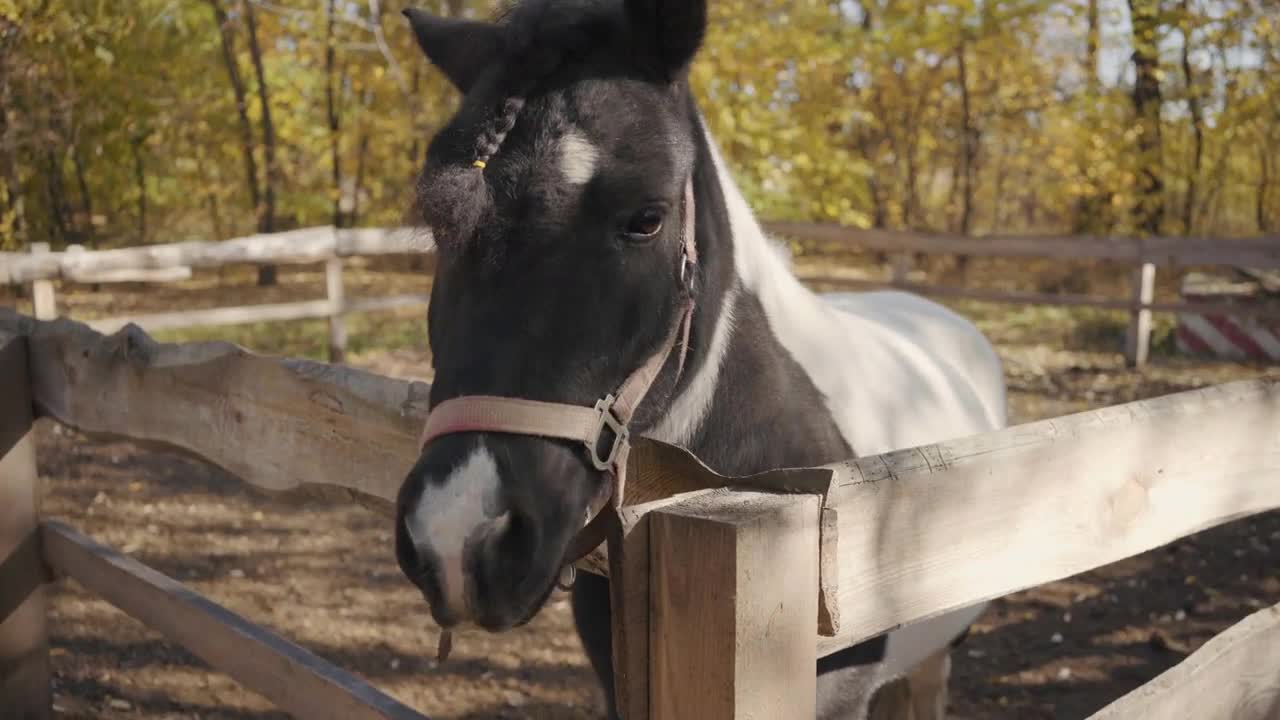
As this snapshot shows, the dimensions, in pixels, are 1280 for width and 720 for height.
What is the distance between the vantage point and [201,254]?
775 centimetres

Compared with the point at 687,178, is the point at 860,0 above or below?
above

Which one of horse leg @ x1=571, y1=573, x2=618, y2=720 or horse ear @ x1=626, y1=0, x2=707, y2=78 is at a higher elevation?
horse ear @ x1=626, y1=0, x2=707, y2=78

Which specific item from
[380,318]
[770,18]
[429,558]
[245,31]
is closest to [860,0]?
[770,18]

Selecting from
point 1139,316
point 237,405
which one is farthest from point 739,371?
point 1139,316

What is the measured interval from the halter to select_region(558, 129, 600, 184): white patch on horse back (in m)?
0.33

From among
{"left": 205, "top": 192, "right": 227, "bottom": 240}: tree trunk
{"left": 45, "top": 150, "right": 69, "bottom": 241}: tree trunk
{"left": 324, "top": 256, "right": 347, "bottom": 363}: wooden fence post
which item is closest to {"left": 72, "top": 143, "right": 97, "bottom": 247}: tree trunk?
{"left": 45, "top": 150, "right": 69, "bottom": 241}: tree trunk

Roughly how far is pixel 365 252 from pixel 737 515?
8577mm

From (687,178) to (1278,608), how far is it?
141 cm

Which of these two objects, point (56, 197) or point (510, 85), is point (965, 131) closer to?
point (56, 197)

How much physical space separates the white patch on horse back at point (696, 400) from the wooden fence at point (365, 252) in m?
5.61

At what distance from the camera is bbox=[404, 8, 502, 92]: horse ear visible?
1800mm

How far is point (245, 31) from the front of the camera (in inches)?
562

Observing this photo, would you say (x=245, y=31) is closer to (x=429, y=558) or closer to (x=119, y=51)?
(x=119, y=51)

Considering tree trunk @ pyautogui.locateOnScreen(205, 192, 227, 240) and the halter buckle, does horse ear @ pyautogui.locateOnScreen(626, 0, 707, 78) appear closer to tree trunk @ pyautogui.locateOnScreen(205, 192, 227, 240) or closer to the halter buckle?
the halter buckle
